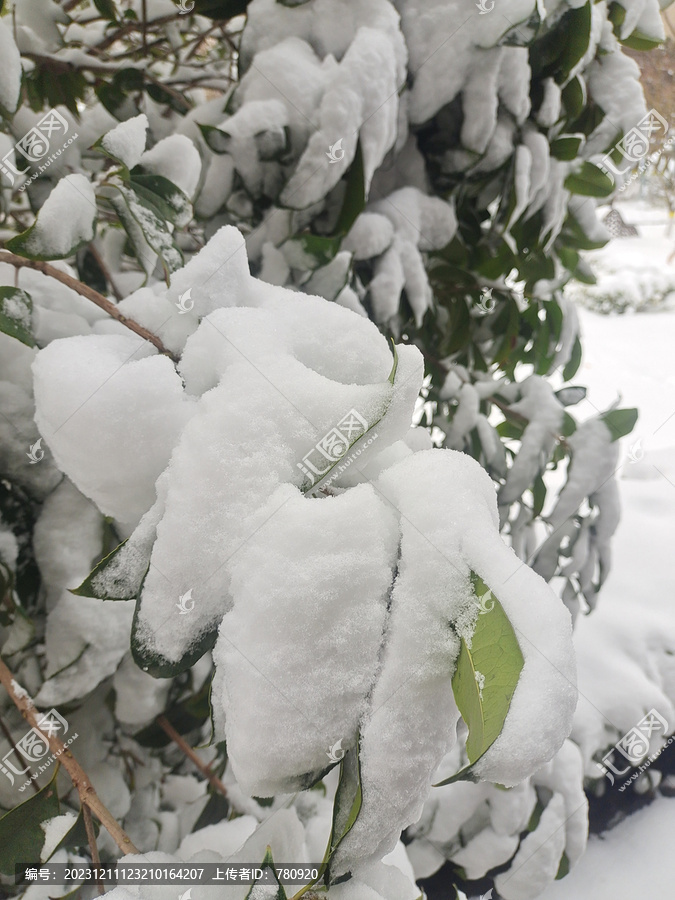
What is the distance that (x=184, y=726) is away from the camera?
596 millimetres

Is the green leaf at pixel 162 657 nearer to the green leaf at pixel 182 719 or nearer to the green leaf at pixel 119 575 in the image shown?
the green leaf at pixel 119 575

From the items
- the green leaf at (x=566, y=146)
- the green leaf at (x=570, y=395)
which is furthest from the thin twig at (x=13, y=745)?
the green leaf at (x=566, y=146)

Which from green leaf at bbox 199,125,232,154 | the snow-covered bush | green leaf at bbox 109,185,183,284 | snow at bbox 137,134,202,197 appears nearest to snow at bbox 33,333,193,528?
the snow-covered bush

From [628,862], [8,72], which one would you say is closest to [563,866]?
[628,862]

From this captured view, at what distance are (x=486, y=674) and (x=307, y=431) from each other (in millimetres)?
103

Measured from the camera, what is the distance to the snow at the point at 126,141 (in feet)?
1.18

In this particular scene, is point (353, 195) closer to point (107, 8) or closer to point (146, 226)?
point (146, 226)

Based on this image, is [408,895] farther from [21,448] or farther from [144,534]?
[21,448]

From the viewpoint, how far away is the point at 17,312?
13.7 inches

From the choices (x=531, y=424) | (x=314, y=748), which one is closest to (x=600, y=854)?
(x=531, y=424)

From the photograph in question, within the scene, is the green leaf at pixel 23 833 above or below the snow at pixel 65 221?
below

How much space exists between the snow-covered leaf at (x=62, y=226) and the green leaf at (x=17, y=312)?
0.03m

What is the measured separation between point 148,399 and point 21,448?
0.73ft

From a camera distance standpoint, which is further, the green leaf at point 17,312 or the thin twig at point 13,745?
the thin twig at point 13,745
